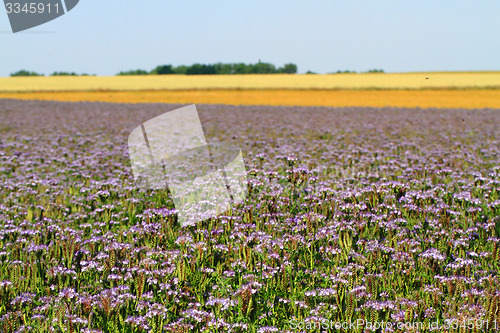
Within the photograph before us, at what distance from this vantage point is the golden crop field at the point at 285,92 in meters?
35.9

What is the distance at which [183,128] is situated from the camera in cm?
1811

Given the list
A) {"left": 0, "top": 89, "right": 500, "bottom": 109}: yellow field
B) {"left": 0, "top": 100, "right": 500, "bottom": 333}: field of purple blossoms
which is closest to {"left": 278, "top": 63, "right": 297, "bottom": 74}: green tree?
{"left": 0, "top": 89, "right": 500, "bottom": 109}: yellow field

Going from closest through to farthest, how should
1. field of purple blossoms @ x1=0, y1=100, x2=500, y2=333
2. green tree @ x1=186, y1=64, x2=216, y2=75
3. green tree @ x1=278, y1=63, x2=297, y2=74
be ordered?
field of purple blossoms @ x1=0, y1=100, x2=500, y2=333
green tree @ x1=278, y1=63, x2=297, y2=74
green tree @ x1=186, y1=64, x2=216, y2=75

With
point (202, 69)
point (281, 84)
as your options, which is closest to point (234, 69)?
point (202, 69)

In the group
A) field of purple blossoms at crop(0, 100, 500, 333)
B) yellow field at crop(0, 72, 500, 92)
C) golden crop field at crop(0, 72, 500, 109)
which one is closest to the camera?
field of purple blossoms at crop(0, 100, 500, 333)

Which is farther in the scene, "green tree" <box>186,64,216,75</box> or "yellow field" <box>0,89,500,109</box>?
"green tree" <box>186,64,216,75</box>

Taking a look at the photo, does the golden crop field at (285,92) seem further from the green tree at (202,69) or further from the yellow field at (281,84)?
the green tree at (202,69)

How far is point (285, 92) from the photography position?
44844mm

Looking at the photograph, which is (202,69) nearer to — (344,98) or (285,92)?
(285,92)

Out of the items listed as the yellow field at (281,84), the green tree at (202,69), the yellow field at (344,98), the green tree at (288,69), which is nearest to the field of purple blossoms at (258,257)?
the yellow field at (344,98)

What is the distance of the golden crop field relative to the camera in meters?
35.9

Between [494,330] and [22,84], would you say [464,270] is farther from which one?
[22,84]

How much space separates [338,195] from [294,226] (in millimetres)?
1506

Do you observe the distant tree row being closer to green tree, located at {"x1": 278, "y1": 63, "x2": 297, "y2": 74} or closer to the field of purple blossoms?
green tree, located at {"x1": 278, "y1": 63, "x2": 297, "y2": 74}
